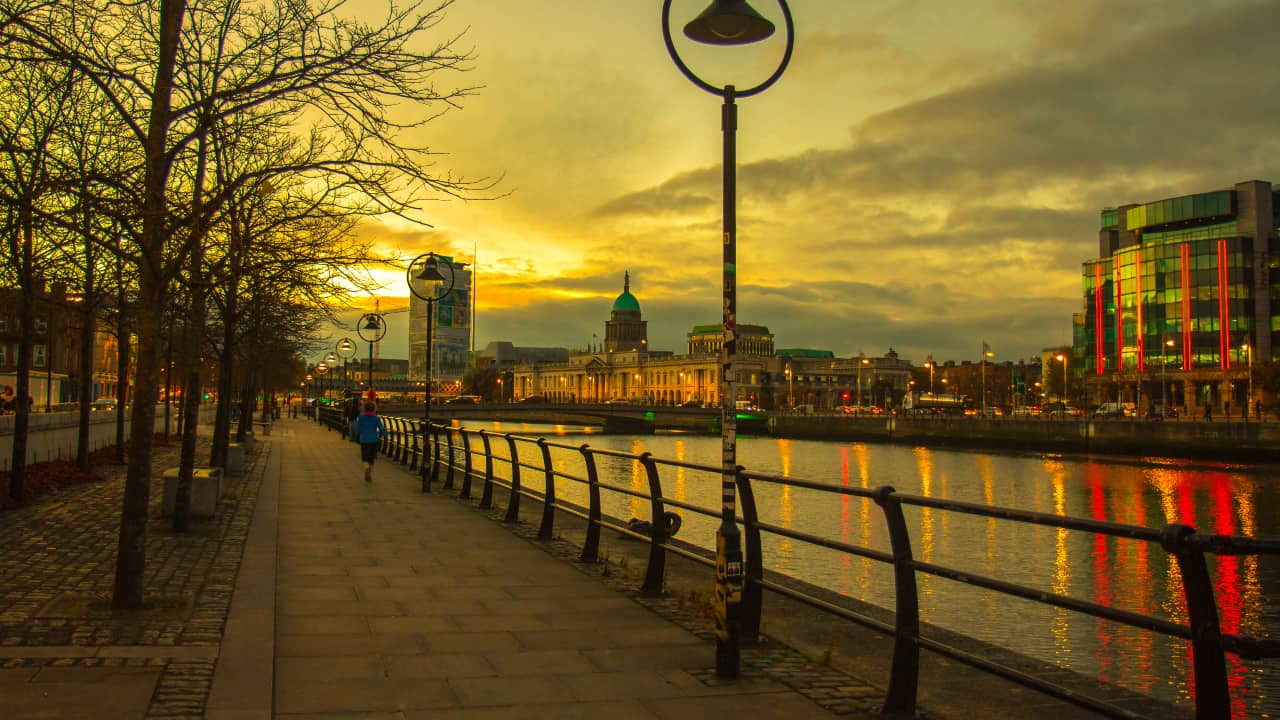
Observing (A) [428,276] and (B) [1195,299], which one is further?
(B) [1195,299]

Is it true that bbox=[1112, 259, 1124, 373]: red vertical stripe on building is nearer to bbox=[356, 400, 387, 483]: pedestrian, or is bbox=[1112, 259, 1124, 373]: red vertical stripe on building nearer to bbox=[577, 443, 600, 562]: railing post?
bbox=[356, 400, 387, 483]: pedestrian

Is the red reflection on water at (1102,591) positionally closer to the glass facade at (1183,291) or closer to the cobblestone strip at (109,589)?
the cobblestone strip at (109,589)

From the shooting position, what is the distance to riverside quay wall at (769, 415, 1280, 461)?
188 ft

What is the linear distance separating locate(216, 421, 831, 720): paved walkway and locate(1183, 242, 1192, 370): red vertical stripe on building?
99687 millimetres

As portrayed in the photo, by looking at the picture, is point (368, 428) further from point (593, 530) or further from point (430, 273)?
point (593, 530)

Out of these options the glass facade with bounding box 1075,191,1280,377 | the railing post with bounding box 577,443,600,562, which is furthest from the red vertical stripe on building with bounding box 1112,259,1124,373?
the railing post with bounding box 577,443,600,562

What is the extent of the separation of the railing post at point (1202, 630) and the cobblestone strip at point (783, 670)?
1904mm

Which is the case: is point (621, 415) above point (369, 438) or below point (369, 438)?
below

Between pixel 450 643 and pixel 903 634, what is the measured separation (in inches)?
132

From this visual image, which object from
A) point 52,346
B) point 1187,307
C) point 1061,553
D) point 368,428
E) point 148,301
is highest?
point 1187,307

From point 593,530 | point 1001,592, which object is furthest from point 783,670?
point 593,530

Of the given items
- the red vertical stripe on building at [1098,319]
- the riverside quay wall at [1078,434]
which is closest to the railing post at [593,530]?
the riverside quay wall at [1078,434]

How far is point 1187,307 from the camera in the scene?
97812 mm

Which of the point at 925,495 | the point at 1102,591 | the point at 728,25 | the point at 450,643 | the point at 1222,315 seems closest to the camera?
the point at 728,25
